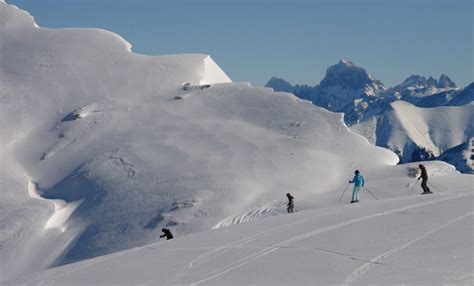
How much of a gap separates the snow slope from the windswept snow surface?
18855 millimetres

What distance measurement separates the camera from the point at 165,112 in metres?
57.8

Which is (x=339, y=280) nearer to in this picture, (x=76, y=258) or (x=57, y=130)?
(x=76, y=258)

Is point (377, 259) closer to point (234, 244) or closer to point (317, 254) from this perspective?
point (317, 254)

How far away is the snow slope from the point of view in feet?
50.0

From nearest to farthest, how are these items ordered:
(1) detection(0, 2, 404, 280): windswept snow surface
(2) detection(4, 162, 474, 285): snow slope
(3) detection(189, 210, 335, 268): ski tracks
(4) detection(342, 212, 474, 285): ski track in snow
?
(4) detection(342, 212, 474, 285): ski track in snow, (2) detection(4, 162, 474, 285): snow slope, (3) detection(189, 210, 335, 268): ski tracks, (1) detection(0, 2, 404, 280): windswept snow surface

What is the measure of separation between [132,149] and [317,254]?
122ft

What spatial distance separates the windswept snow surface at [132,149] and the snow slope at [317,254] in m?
18.9

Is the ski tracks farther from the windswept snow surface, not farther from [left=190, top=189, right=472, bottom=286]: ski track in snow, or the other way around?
the windswept snow surface

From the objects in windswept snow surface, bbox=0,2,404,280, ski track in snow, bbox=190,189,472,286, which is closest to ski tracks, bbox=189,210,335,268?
ski track in snow, bbox=190,189,472,286

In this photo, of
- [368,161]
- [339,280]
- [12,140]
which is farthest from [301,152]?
[339,280]

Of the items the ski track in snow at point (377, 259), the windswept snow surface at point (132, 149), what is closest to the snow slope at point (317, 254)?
the ski track in snow at point (377, 259)

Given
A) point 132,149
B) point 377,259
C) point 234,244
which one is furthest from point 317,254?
point 132,149

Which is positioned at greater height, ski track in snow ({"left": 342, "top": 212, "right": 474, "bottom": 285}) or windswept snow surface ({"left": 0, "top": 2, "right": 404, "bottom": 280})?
windswept snow surface ({"left": 0, "top": 2, "right": 404, "bottom": 280})

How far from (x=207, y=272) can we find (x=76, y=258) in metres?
26.9
